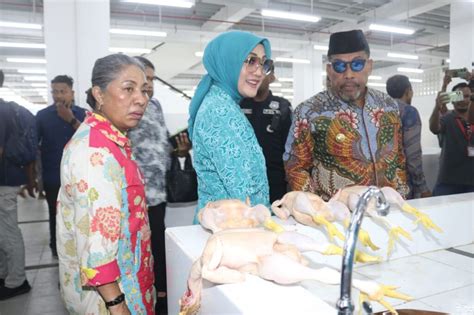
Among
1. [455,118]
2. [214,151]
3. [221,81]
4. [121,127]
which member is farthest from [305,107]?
[455,118]

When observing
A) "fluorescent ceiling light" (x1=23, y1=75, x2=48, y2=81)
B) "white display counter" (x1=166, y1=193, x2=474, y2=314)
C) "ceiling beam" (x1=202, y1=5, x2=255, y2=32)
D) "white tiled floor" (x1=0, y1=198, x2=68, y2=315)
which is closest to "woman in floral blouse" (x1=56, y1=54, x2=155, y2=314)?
"white display counter" (x1=166, y1=193, x2=474, y2=314)

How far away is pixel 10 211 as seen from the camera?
9.61 feet

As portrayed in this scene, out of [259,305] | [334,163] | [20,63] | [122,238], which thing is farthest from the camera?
[20,63]

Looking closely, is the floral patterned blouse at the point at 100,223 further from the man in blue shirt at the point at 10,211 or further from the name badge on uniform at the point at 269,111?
the man in blue shirt at the point at 10,211

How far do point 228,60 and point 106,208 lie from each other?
0.67m

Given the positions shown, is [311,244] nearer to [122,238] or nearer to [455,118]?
[122,238]

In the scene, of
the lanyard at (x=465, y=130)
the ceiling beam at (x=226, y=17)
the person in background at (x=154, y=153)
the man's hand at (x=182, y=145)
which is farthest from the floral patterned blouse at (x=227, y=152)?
the ceiling beam at (x=226, y=17)

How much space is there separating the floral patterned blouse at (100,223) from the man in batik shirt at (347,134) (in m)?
0.86

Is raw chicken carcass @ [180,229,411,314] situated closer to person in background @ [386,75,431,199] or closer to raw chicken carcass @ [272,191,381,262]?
raw chicken carcass @ [272,191,381,262]

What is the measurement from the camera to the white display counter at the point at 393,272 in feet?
2.63

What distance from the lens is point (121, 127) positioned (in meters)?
1.35

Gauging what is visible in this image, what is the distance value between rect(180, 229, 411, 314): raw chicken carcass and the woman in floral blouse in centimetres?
37

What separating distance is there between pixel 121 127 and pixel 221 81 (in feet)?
1.29

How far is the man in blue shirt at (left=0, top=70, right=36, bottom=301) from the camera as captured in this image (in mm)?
2873
